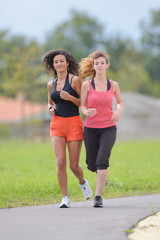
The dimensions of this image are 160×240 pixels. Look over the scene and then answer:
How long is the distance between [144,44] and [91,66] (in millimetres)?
62958

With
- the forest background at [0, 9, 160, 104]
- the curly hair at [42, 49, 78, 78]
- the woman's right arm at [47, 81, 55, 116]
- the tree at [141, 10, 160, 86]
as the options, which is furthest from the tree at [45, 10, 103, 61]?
the woman's right arm at [47, 81, 55, 116]

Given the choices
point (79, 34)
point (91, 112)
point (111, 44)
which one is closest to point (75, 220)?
point (91, 112)

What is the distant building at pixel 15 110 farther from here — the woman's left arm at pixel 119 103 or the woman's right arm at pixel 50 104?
the woman's left arm at pixel 119 103

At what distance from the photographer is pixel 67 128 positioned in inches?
259

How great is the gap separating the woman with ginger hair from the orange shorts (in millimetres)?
131

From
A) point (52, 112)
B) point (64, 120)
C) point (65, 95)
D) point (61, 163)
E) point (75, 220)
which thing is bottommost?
point (75, 220)

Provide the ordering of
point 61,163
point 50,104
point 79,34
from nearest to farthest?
point 61,163 → point 50,104 → point 79,34

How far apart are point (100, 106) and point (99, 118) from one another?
17 cm

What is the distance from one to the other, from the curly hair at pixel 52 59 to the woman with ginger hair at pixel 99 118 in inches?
13.4

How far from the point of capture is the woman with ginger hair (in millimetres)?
6383

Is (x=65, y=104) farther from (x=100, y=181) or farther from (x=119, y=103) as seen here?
(x=100, y=181)

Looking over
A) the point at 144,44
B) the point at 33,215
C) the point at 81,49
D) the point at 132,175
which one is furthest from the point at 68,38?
the point at 33,215

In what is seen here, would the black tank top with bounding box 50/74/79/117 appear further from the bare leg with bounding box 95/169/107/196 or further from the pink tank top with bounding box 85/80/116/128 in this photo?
the bare leg with bounding box 95/169/107/196

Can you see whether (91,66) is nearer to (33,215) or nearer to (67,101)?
(67,101)
